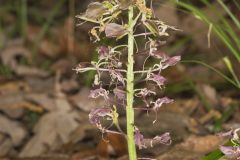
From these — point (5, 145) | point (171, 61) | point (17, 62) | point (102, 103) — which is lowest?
point (5, 145)

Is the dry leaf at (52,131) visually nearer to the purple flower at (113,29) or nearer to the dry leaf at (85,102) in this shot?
the dry leaf at (85,102)

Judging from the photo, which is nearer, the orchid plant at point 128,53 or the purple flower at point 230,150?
the orchid plant at point 128,53

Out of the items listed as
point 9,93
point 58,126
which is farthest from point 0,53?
point 58,126

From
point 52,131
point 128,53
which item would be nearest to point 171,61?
point 128,53

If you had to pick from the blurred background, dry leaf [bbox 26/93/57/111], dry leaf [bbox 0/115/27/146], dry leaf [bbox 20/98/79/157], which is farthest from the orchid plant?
dry leaf [bbox 26/93/57/111]

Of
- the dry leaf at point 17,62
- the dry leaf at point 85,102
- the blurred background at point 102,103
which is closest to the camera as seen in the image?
the blurred background at point 102,103

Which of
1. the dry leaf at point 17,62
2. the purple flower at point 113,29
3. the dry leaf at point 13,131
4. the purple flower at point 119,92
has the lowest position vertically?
the dry leaf at point 13,131

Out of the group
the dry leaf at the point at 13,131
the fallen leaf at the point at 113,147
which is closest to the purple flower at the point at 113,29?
the fallen leaf at the point at 113,147

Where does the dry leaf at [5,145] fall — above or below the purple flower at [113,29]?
below

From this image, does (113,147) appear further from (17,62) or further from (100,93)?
(17,62)

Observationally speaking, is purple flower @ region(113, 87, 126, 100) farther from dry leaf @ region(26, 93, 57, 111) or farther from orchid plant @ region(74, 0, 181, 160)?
dry leaf @ region(26, 93, 57, 111)
